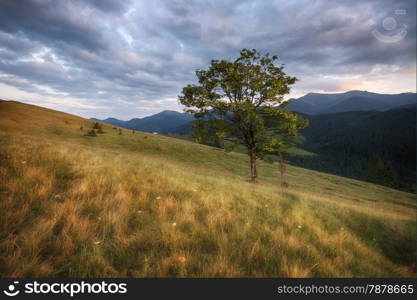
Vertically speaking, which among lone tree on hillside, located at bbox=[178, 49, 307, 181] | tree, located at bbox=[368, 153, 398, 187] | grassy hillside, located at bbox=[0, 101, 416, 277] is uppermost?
lone tree on hillside, located at bbox=[178, 49, 307, 181]

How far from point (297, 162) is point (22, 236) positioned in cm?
20155

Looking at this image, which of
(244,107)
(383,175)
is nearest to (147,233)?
(244,107)

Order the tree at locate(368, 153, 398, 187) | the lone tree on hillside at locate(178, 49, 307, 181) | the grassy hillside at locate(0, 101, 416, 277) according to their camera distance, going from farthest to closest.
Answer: the tree at locate(368, 153, 398, 187) < the lone tree on hillside at locate(178, 49, 307, 181) < the grassy hillside at locate(0, 101, 416, 277)

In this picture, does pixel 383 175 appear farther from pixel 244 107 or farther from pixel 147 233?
pixel 147 233

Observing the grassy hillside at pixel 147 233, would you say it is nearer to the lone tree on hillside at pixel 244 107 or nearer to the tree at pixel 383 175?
the lone tree on hillside at pixel 244 107

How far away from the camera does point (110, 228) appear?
3543mm

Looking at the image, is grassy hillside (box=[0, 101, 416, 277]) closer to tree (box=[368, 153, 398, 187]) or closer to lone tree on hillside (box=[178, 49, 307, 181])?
lone tree on hillside (box=[178, 49, 307, 181])

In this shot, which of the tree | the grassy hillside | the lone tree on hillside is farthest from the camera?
the tree

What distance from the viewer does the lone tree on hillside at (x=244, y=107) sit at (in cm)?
1669

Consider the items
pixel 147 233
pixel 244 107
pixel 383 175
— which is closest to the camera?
pixel 147 233

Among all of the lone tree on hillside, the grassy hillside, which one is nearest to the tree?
the lone tree on hillside

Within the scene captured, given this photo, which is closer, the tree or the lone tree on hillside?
the lone tree on hillside

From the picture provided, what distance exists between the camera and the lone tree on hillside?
54.7ft

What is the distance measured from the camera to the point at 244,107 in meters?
16.0
